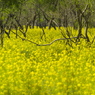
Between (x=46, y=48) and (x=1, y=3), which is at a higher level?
(x=1, y=3)

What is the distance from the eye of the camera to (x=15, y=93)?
19.3 feet

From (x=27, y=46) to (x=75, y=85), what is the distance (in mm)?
8472

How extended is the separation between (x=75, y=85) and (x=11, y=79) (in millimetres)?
1627

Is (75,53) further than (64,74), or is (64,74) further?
(75,53)

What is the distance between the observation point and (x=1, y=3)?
15086mm

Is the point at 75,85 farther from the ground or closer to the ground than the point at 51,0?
closer to the ground

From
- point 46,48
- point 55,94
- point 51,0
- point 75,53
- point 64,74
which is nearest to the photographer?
point 55,94

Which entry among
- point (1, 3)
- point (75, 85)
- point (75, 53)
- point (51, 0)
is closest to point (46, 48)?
point (75, 53)

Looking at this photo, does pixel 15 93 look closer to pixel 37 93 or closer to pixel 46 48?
pixel 37 93

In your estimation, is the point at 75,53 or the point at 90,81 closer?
the point at 90,81

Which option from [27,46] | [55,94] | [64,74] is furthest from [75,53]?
[55,94]

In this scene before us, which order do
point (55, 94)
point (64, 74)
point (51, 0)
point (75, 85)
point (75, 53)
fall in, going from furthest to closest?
point (51, 0) → point (75, 53) → point (64, 74) → point (75, 85) → point (55, 94)

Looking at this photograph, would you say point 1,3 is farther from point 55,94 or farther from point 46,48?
point 55,94

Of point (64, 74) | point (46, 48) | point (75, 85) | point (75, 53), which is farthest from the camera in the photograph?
point (46, 48)
